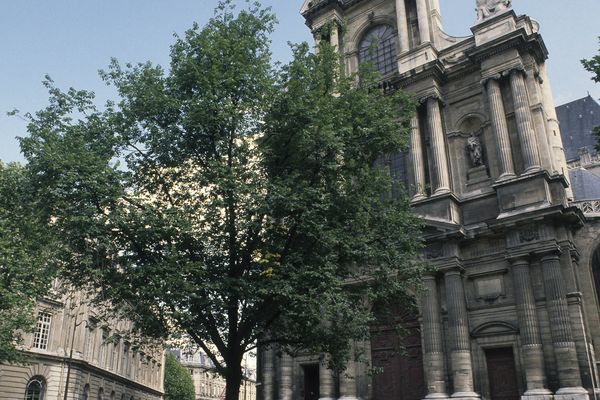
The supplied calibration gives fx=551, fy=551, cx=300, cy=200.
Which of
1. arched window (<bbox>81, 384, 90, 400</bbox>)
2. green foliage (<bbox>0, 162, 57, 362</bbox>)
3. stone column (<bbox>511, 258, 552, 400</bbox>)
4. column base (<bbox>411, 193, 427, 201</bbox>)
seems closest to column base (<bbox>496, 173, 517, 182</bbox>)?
Result: column base (<bbox>411, 193, 427, 201</bbox>)

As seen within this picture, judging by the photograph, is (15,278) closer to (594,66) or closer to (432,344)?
(432,344)

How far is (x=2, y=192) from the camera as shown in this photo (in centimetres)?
1620

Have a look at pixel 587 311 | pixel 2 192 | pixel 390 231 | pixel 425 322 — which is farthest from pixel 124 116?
pixel 587 311

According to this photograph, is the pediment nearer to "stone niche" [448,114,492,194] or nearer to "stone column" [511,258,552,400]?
"stone column" [511,258,552,400]

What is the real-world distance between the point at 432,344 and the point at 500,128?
9.80 metres

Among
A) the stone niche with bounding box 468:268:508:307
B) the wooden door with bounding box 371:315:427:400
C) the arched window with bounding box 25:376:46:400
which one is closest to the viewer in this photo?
the stone niche with bounding box 468:268:508:307

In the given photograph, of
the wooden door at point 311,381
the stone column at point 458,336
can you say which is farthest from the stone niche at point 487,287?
the wooden door at point 311,381

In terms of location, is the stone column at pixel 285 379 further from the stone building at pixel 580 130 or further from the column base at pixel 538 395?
the stone building at pixel 580 130

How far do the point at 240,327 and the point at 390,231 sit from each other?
516 cm

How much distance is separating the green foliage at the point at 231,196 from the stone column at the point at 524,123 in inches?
346

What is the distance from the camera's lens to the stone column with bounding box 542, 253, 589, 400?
747 inches

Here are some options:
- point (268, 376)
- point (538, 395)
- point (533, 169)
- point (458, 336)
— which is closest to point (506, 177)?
point (533, 169)

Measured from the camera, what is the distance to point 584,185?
26.9 m

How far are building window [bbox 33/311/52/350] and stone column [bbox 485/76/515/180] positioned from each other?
2661 centimetres
